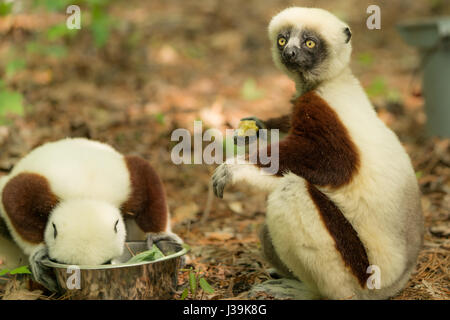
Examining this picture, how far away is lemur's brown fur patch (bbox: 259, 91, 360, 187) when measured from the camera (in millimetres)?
3475

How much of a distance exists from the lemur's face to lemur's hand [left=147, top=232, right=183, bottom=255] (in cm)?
173

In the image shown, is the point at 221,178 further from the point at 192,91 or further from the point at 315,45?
the point at 192,91

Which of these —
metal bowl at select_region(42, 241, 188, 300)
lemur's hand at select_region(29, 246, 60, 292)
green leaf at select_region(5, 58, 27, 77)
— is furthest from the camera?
green leaf at select_region(5, 58, 27, 77)

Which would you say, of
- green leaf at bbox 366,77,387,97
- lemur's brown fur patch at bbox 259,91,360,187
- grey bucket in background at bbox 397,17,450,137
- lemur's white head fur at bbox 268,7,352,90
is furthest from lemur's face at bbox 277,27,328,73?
green leaf at bbox 366,77,387,97

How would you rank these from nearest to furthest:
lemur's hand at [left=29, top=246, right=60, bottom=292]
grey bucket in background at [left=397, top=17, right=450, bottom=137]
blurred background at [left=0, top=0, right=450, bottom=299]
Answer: lemur's hand at [left=29, top=246, right=60, bottom=292] → blurred background at [left=0, top=0, right=450, bottom=299] → grey bucket in background at [left=397, top=17, right=450, bottom=137]

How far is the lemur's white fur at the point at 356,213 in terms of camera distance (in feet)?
11.3

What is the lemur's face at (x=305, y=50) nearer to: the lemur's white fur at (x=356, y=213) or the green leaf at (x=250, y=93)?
the lemur's white fur at (x=356, y=213)

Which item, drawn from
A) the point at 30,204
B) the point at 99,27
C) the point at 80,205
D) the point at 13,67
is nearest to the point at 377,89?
the point at 99,27

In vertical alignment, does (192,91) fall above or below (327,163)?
above

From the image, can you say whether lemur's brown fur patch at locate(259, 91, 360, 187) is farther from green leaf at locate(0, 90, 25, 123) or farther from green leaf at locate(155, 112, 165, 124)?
green leaf at locate(0, 90, 25, 123)

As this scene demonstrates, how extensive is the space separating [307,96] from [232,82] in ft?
21.3

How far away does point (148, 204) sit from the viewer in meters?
4.39

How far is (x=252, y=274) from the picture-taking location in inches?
169

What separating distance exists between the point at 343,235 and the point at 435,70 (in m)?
4.89
